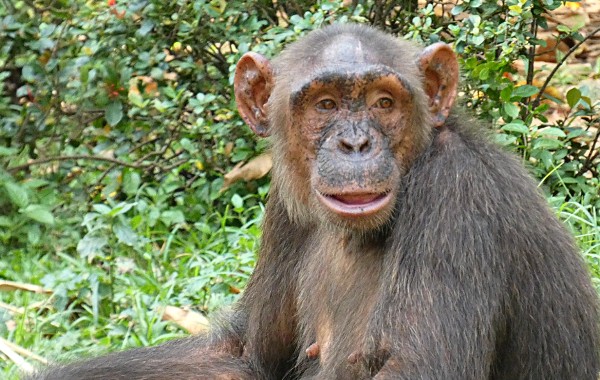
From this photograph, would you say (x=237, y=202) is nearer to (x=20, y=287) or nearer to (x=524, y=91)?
(x=20, y=287)

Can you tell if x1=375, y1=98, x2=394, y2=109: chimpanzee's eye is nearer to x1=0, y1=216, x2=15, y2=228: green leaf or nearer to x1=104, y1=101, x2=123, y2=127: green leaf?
x1=104, y1=101, x2=123, y2=127: green leaf

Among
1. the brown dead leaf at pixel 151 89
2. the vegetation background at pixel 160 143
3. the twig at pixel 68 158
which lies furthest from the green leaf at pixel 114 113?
the brown dead leaf at pixel 151 89

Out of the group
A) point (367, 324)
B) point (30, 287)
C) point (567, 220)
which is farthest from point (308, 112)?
point (30, 287)

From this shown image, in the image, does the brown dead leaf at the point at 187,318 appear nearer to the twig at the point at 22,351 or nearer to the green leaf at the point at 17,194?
the twig at the point at 22,351

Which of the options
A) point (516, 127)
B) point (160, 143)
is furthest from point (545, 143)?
point (160, 143)

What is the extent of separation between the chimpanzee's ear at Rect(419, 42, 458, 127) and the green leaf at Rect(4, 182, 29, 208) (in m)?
4.32

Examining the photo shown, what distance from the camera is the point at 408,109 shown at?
17.5 ft

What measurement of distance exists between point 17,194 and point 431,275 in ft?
15.8

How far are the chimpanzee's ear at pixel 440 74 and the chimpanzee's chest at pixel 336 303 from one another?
31.3 inches

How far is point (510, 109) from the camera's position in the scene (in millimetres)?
7949

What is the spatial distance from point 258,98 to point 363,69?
0.91 meters

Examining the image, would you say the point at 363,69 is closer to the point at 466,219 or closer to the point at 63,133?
the point at 466,219

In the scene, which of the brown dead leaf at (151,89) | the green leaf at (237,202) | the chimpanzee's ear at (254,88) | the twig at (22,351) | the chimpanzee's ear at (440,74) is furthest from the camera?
the brown dead leaf at (151,89)

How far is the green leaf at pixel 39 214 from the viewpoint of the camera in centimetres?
870
